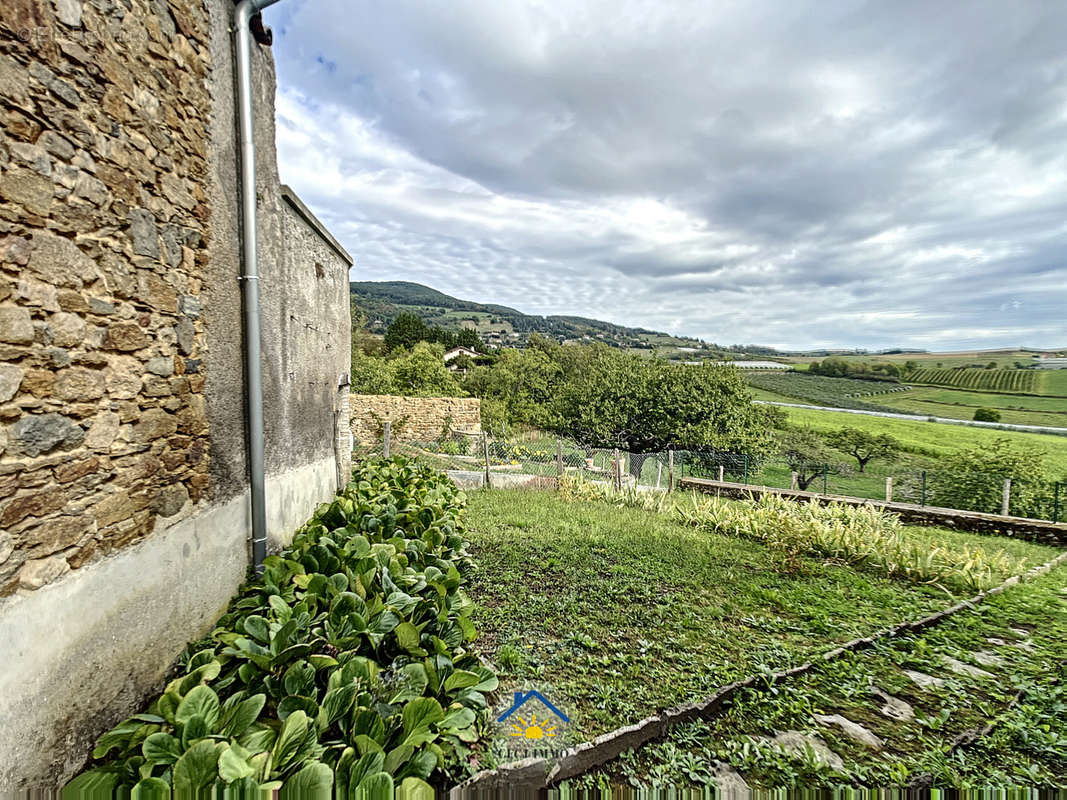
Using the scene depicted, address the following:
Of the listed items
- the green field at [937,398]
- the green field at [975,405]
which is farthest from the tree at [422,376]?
the green field at [975,405]

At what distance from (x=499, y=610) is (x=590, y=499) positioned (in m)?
5.60

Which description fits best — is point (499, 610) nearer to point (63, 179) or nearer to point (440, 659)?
point (440, 659)

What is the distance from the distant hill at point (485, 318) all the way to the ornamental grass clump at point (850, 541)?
7732 centimetres

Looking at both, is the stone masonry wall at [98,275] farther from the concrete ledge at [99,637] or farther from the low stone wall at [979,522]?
the low stone wall at [979,522]

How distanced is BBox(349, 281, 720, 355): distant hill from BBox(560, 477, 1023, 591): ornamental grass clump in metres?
77.3

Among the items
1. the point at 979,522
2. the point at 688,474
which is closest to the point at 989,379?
the point at 688,474

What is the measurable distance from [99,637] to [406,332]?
4962 centimetres

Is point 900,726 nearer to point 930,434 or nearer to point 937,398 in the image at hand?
point 930,434

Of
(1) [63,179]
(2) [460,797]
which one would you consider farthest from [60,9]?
(2) [460,797]

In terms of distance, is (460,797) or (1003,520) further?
(1003,520)

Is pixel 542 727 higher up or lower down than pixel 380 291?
lower down

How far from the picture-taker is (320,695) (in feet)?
6.88

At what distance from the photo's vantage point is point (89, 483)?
6.30ft

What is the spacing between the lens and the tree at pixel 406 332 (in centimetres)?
4775
